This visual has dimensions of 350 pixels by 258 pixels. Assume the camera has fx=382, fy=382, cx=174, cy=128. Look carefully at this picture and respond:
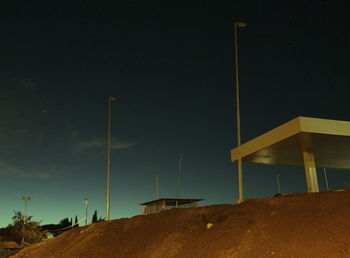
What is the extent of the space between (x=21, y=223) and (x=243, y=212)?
43.2m

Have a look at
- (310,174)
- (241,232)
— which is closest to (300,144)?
(310,174)

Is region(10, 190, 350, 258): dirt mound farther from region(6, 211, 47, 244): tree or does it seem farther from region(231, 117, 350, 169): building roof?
region(6, 211, 47, 244): tree

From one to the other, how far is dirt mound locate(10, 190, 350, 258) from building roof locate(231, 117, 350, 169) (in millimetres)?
6671

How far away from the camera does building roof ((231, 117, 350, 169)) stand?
925 inches

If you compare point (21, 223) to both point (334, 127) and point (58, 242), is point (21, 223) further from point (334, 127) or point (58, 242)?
point (334, 127)

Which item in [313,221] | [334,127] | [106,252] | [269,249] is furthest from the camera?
[334,127]

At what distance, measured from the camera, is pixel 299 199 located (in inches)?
539

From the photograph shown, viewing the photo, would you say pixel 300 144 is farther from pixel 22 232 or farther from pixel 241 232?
pixel 22 232

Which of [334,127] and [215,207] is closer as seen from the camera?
[215,207]

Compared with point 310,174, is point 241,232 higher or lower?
lower

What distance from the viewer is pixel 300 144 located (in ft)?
87.7

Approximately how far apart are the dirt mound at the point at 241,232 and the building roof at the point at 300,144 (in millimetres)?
6671

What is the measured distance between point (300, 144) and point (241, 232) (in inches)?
620

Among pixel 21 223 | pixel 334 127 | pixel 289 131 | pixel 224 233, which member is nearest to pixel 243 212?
pixel 224 233
